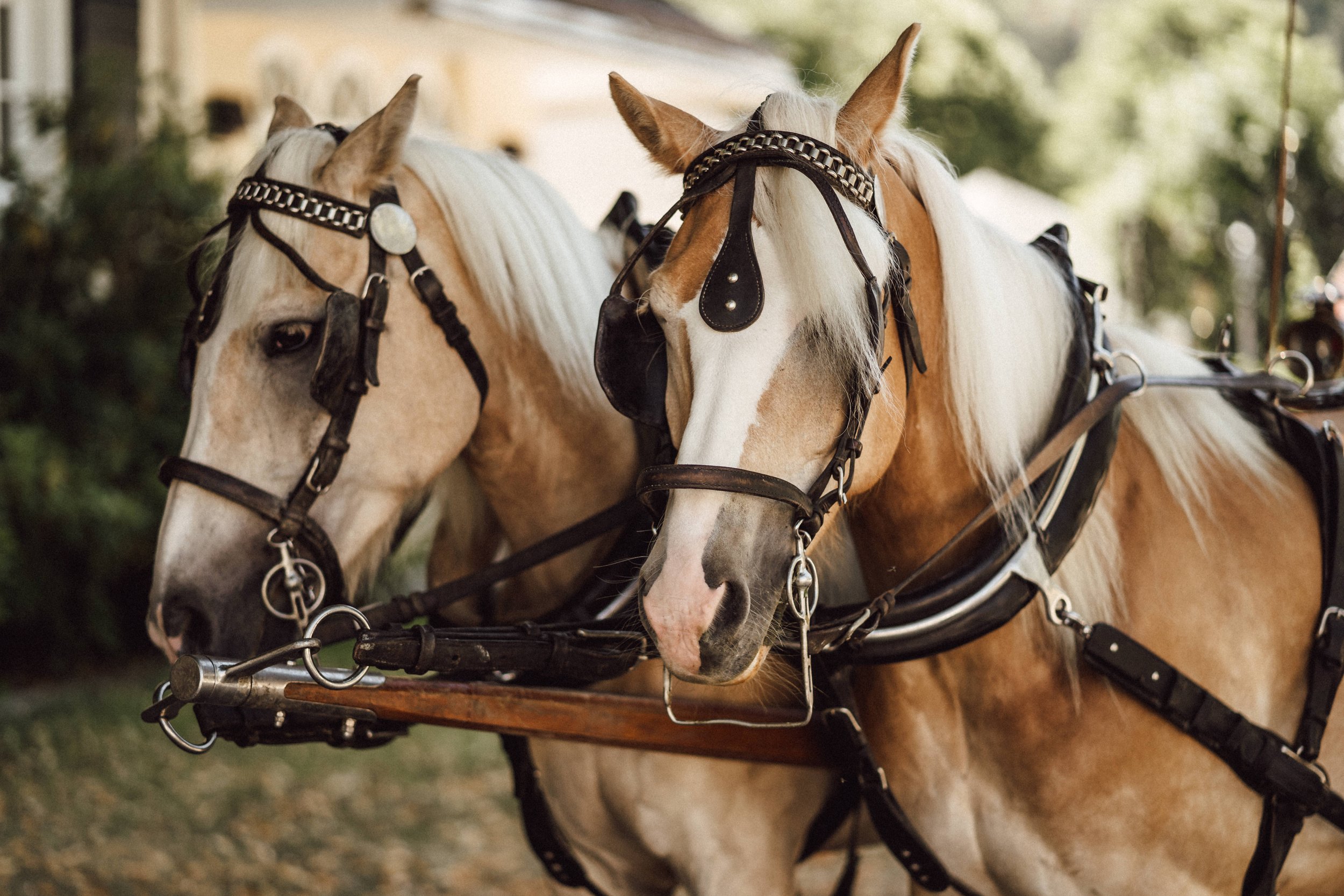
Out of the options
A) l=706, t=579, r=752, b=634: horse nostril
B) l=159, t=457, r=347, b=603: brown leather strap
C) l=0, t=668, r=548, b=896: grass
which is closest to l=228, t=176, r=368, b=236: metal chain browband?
l=159, t=457, r=347, b=603: brown leather strap

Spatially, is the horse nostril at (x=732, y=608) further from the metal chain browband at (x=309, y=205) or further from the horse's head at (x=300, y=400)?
the metal chain browband at (x=309, y=205)

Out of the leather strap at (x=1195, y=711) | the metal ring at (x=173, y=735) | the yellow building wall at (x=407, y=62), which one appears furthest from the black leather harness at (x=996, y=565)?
the yellow building wall at (x=407, y=62)

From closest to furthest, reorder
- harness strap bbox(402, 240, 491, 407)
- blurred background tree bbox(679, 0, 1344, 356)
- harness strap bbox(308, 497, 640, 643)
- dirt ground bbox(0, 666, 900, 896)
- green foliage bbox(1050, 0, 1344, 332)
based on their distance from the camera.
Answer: harness strap bbox(402, 240, 491, 407) → harness strap bbox(308, 497, 640, 643) → dirt ground bbox(0, 666, 900, 896) → green foliage bbox(1050, 0, 1344, 332) → blurred background tree bbox(679, 0, 1344, 356)

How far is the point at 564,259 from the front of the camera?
6.47ft

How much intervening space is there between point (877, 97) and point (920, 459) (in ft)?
1.56

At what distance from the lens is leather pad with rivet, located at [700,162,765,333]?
1244 mm

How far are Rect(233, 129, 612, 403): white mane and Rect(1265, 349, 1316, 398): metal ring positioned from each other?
1.15m

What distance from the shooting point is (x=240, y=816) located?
4.17 meters

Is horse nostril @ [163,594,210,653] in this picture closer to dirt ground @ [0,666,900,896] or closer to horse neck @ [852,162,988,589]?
horse neck @ [852,162,988,589]

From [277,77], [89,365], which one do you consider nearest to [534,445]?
[89,365]

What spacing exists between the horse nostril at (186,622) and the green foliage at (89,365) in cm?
306

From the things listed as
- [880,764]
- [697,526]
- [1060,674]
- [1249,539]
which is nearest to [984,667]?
[1060,674]

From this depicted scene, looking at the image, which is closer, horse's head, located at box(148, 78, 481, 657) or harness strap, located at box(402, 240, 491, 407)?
horse's head, located at box(148, 78, 481, 657)

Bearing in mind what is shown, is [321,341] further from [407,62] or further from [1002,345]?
[407,62]
